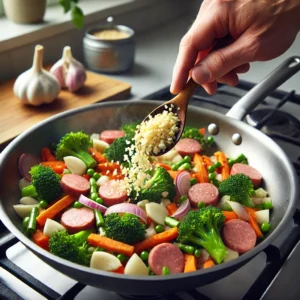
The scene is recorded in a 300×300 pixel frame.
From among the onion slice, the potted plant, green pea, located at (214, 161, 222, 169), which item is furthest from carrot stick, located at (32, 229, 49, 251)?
the potted plant

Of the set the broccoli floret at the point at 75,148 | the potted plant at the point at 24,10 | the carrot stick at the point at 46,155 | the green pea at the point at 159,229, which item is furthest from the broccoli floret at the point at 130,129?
the potted plant at the point at 24,10

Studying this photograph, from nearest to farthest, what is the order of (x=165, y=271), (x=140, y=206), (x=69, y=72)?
(x=165, y=271) → (x=140, y=206) → (x=69, y=72)

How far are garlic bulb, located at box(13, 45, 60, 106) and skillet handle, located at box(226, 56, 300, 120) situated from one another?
23.3 inches

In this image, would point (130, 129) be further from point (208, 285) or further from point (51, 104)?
point (208, 285)

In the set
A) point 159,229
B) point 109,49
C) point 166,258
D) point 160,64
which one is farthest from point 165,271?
point 160,64

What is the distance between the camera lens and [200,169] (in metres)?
1.35

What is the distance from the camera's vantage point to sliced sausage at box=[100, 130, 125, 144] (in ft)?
4.69

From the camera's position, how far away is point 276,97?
5.89ft

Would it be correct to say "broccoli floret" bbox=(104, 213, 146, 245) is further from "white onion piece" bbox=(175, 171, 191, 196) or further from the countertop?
the countertop

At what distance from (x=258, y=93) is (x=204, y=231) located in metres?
0.53

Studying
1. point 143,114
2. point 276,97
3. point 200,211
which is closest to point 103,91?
point 143,114

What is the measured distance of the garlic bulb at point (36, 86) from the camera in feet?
5.09

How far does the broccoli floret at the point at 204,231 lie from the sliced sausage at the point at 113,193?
0.58 feet

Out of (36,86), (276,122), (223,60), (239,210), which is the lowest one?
(276,122)
